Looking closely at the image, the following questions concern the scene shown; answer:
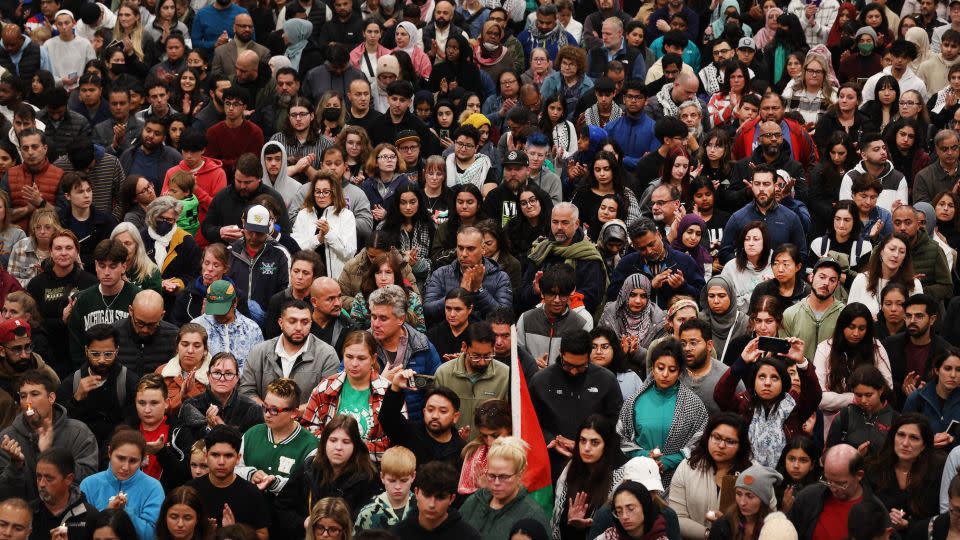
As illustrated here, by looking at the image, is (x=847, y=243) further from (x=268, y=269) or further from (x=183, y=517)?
(x=183, y=517)

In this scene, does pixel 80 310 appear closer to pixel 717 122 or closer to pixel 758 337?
pixel 758 337

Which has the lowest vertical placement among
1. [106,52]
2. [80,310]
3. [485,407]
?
[106,52]

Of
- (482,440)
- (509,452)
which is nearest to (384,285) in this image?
(482,440)

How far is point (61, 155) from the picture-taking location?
15578 millimetres

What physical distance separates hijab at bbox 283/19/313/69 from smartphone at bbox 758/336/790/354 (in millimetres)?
8737

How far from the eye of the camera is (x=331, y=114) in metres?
Result: 15.9

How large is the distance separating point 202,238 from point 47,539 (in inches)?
185

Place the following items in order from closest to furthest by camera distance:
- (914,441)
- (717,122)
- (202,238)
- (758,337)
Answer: (914,441) → (758,337) → (202,238) → (717,122)

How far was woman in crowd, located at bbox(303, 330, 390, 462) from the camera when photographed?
1078cm

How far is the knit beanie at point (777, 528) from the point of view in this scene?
9555 mm

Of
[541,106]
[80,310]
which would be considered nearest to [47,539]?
[80,310]

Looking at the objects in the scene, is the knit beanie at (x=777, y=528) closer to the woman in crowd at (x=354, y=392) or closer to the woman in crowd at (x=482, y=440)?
the woman in crowd at (x=482, y=440)

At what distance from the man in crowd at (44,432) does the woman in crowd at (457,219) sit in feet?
12.6

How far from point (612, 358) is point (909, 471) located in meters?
2.18
